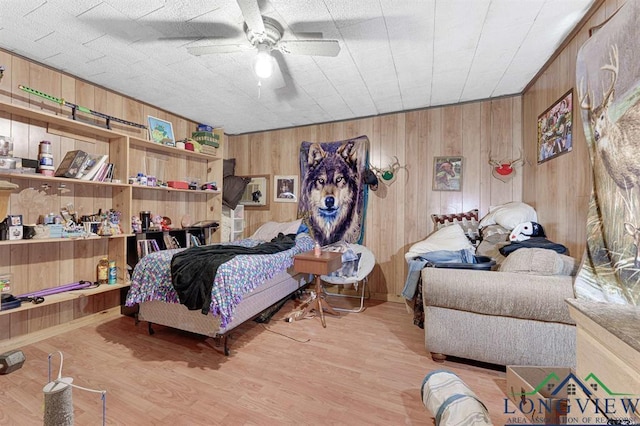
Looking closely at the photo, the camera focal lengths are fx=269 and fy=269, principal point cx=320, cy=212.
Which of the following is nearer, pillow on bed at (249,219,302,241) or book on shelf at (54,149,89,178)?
book on shelf at (54,149,89,178)

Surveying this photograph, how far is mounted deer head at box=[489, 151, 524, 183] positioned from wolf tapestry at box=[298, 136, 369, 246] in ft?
4.83

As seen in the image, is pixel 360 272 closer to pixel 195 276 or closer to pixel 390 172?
pixel 390 172

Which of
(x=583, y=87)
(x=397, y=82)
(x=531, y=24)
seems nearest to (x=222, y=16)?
(x=397, y=82)

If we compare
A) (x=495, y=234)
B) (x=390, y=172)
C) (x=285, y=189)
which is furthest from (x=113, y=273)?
(x=495, y=234)

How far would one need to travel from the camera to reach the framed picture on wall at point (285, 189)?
159 inches

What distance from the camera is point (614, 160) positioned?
1348 mm

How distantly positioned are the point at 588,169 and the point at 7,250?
4375mm

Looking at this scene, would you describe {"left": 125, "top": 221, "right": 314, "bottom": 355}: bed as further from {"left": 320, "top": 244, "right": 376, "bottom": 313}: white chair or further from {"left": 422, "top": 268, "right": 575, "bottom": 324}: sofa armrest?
{"left": 422, "top": 268, "right": 575, "bottom": 324}: sofa armrest

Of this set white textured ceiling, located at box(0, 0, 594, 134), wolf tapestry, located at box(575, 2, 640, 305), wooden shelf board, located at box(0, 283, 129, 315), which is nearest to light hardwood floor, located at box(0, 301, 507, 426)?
wooden shelf board, located at box(0, 283, 129, 315)

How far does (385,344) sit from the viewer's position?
2.32 m

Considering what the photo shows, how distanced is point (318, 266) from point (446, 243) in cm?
124

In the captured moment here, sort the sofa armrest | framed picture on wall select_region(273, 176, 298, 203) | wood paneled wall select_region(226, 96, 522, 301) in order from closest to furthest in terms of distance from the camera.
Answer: the sofa armrest → wood paneled wall select_region(226, 96, 522, 301) → framed picture on wall select_region(273, 176, 298, 203)

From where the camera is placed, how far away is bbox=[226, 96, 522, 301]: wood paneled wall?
3059 millimetres

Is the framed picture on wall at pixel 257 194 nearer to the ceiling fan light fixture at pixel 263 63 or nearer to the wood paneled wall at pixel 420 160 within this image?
the wood paneled wall at pixel 420 160
